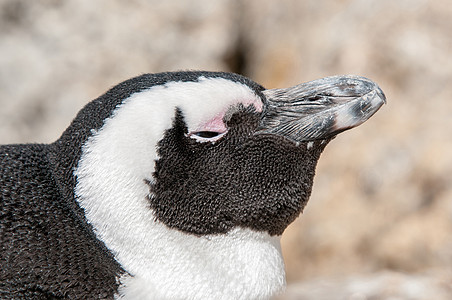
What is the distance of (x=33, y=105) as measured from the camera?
466 cm

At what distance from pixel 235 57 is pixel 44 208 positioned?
3.85m

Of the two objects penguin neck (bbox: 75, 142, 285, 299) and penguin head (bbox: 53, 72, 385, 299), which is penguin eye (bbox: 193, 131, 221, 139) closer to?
penguin head (bbox: 53, 72, 385, 299)

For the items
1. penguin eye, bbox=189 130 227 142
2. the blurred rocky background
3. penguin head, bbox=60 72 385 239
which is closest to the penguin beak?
penguin head, bbox=60 72 385 239

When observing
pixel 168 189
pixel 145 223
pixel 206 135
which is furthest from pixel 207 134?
pixel 145 223

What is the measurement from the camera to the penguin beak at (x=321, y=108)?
167 centimetres

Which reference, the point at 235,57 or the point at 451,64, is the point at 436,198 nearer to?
the point at 451,64

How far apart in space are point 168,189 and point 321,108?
487mm

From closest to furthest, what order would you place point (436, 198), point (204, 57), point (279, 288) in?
point (279, 288)
point (436, 198)
point (204, 57)

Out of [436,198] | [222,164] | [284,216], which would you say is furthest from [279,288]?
[436,198]

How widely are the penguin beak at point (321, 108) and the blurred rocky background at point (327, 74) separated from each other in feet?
2.99

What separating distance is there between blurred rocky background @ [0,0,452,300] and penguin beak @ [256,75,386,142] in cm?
91

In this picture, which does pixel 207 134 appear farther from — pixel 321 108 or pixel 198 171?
pixel 321 108

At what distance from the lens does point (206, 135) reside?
62.9 inches

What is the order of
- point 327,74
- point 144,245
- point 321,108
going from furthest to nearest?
1. point 327,74
2. point 321,108
3. point 144,245
